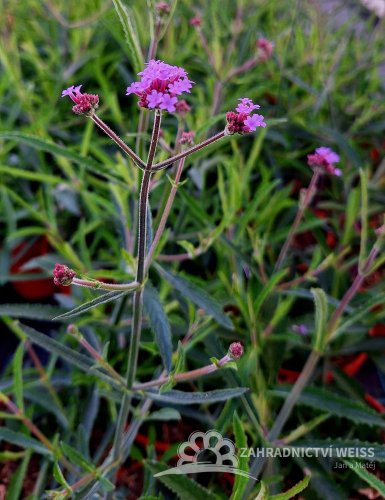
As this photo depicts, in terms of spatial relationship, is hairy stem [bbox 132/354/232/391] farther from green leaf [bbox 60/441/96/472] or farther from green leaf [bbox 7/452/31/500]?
green leaf [bbox 7/452/31/500]

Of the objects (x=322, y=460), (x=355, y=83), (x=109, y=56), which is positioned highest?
(x=109, y=56)

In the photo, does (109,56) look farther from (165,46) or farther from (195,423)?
(195,423)

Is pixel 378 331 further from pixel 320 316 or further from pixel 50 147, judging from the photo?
pixel 50 147

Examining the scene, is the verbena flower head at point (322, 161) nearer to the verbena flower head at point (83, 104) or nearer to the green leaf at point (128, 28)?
the green leaf at point (128, 28)

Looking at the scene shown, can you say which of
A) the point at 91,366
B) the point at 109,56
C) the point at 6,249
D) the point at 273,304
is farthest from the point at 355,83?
the point at 91,366

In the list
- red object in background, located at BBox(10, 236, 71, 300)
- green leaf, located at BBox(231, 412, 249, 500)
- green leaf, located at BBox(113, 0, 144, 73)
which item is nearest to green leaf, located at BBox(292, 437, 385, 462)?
green leaf, located at BBox(231, 412, 249, 500)

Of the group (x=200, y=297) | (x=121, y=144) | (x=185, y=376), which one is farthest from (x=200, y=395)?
(x=121, y=144)
